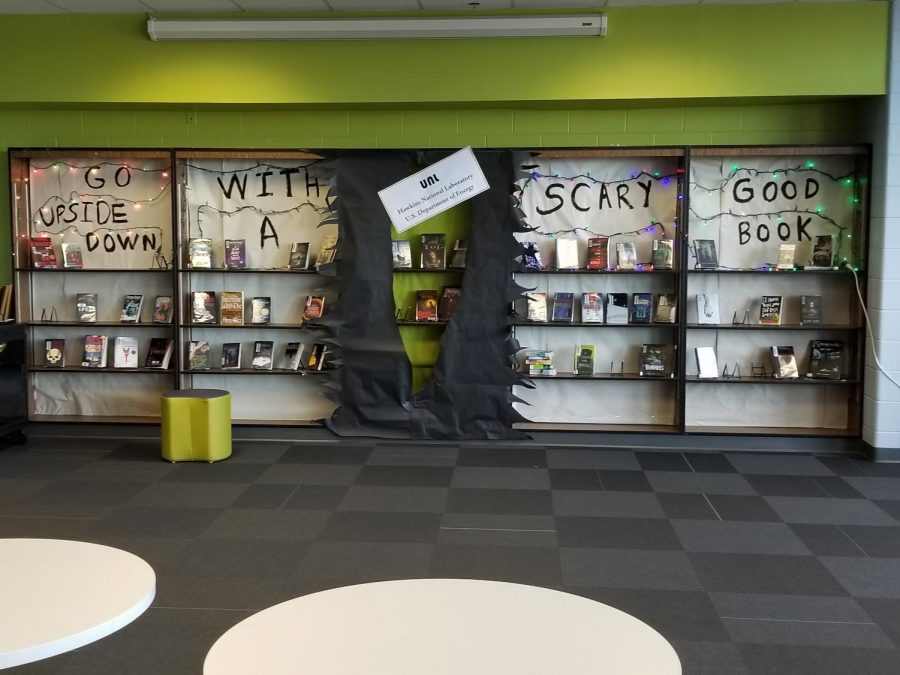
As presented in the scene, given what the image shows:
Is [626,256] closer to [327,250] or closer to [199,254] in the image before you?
[327,250]

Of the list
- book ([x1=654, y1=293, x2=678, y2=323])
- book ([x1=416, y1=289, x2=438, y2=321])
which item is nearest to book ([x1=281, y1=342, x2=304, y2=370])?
book ([x1=416, y1=289, x2=438, y2=321])

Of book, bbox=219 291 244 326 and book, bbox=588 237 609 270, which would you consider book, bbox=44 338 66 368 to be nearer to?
book, bbox=219 291 244 326

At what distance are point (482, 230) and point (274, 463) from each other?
2225 mm

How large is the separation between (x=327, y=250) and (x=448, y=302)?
0.99m

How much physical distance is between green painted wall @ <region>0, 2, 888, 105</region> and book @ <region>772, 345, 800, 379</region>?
183 centimetres

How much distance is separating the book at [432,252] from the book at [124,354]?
2.33 meters

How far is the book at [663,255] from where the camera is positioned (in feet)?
21.3

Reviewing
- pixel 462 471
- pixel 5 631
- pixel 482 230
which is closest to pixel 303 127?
pixel 482 230

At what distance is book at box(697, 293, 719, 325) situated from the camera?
655 cm

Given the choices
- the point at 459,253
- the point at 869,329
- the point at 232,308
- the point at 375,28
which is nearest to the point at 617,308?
the point at 459,253

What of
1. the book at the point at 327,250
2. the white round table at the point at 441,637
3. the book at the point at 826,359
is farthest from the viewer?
the book at the point at 327,250

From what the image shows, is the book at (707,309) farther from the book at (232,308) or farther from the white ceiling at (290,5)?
the book at (232,308)

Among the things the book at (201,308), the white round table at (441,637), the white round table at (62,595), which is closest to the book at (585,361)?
the book at (201,308)

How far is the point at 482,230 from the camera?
6.51 m
